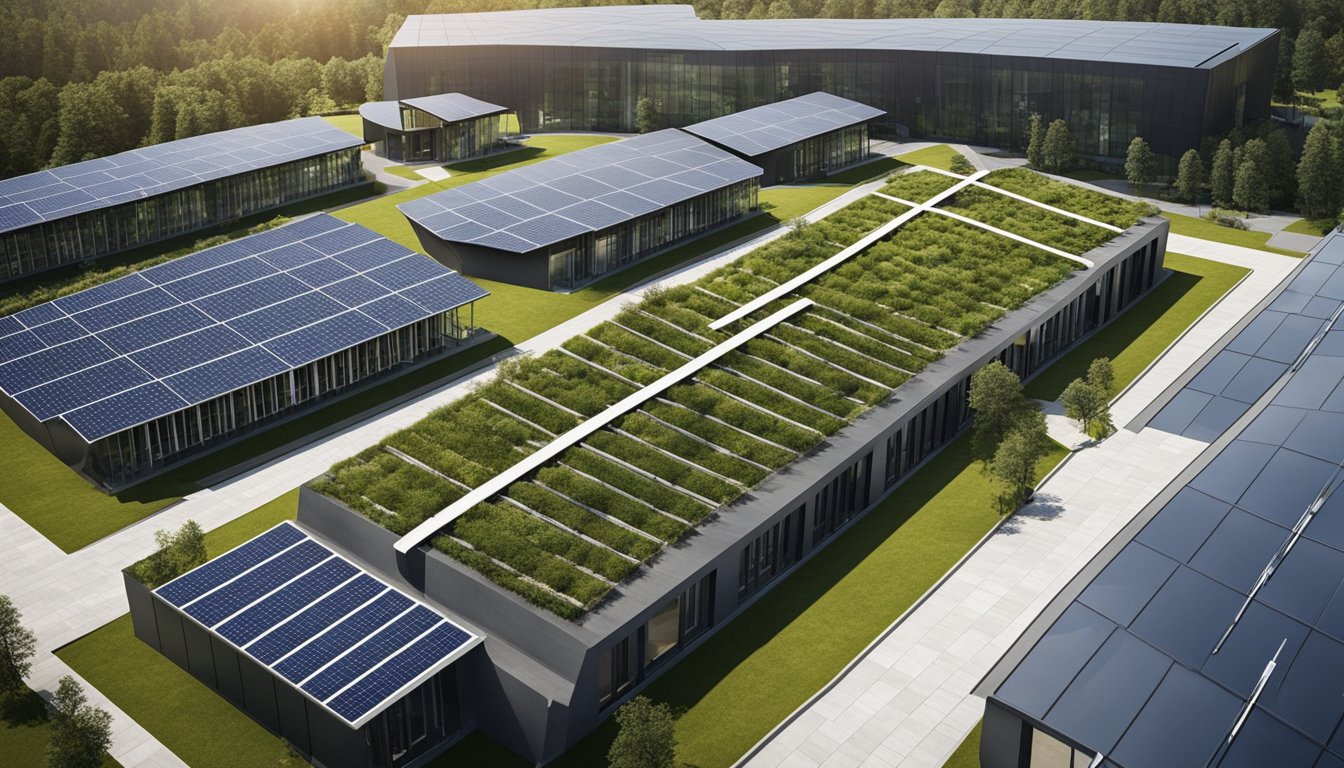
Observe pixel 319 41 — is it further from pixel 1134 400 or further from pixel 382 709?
pixel 382 709

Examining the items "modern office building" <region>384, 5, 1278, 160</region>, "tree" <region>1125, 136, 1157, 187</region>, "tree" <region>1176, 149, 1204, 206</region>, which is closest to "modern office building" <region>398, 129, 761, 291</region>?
"modern office building" <region>384, 5, 1278, 160</region>

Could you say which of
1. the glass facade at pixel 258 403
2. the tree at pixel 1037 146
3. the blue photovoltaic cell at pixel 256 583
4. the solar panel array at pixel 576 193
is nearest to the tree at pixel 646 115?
the solar panel array at pixel 576 193

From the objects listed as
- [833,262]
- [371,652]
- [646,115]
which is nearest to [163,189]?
[646,115]

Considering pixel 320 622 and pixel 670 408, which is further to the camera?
pixel 670 408

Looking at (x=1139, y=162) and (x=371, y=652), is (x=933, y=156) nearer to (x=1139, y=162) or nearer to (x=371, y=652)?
(x=1139, y=162)

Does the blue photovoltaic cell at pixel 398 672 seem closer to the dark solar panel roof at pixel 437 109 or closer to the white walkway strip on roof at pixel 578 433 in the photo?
the white walkway strip on roof at pixel 578 433

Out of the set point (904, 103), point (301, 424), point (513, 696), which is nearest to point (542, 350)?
point (301, 424)

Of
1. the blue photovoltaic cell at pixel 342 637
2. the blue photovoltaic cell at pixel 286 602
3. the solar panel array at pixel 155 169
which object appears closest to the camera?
the blue photovoltaic cell at pixel 342 637
